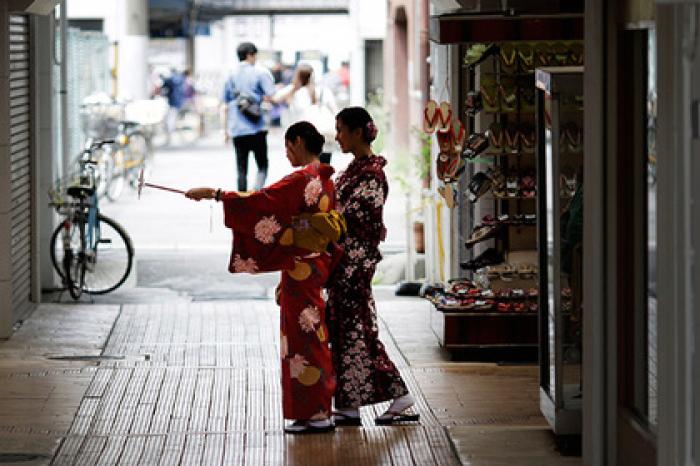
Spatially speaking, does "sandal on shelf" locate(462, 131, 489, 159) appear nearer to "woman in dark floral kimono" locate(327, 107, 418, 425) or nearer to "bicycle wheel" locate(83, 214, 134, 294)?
"woman in dark floral kimono" locate(327, 107, 418, 425)

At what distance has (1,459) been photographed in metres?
8.09

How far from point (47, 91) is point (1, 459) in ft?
21.7

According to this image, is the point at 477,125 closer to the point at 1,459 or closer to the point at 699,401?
the point at 1,459

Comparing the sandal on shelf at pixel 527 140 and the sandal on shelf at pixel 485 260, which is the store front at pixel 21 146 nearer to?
the sandal on shelf at pixel 485 260

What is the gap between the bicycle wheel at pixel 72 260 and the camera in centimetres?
1373

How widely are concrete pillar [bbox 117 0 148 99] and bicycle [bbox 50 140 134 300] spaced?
18066mm

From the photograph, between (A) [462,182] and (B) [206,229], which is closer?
(A) [462,182]

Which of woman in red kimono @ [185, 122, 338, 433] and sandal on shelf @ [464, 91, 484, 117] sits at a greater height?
sandal on shelf @ [464, 91, 484, 117]

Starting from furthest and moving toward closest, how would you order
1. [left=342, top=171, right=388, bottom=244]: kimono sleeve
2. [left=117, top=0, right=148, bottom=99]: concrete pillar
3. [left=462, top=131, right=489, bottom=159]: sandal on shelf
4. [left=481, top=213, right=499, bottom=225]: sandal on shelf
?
[left=117, top=0, right=148, bottom=99]: concrete pillar → [left=481, top=213, right=499, bottom=225]: sandal on shelf → [left=462, top=131, right=489, bottom=159]: sandal on shelf → [left=342, top=171, right=388, bottom=244]: kimono sleeve

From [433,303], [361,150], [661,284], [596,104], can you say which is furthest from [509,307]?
[661,284]

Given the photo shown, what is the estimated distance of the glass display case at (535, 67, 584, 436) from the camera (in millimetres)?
8039

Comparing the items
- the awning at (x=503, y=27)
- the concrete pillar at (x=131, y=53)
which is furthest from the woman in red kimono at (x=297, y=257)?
the concrete pillar at (x=131, y=53)

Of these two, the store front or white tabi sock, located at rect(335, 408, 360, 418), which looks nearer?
white tabi sock, located at rect(335, 408, 360, 418)

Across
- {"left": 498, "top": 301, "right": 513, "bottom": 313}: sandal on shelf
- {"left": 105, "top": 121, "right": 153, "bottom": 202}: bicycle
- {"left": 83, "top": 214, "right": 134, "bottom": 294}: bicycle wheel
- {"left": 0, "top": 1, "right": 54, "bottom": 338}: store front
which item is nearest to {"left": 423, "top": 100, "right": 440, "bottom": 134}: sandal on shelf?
{"left": 498, "top": 301, "right": 513, "bottom": 313}: sandal on shelf
